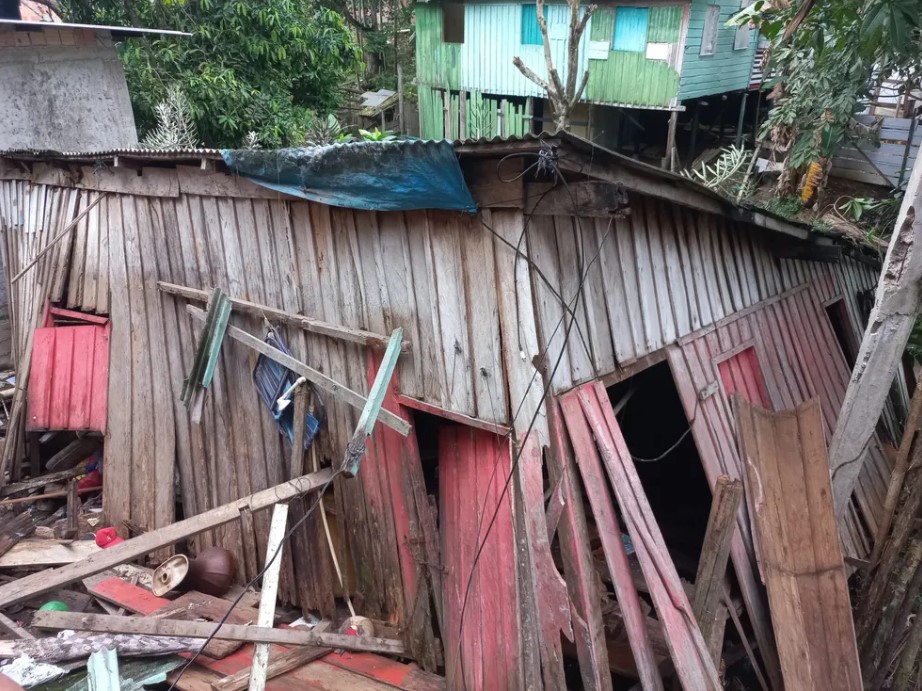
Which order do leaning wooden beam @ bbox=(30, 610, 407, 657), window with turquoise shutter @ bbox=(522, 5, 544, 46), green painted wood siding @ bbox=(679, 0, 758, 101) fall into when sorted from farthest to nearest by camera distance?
window with turquoise shutter @ bbox=(522, 5, 544, 46)
green painted wood siding @ bbox=(679, 0, 758, 101)
leaning wooden beam @ bbox=(30, 610, 407, 657)

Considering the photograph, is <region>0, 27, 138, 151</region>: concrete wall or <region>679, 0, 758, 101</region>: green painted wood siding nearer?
<region>0, 27, 138, 151</region>: concrete wall

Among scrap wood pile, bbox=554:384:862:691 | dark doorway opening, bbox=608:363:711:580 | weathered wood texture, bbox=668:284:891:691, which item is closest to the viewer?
scrap wood pile, bbox=554:384:862:691

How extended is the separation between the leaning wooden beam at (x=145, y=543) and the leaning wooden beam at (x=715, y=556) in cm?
263

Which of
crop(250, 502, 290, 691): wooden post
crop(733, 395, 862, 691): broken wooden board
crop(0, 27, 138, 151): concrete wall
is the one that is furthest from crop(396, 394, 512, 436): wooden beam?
crop(0, 27, 138, 151): concrete wall

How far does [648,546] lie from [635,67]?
13.3 metres

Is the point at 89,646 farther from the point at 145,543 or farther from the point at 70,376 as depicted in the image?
the point at 70,376

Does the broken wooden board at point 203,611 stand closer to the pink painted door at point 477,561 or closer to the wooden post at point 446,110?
the pink painted door at point 477,561

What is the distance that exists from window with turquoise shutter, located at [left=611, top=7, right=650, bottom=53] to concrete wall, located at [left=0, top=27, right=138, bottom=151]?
10310 mm

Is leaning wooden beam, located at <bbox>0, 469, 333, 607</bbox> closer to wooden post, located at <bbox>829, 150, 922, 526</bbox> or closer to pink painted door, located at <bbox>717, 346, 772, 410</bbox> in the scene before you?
pink painted door, located at <bbox>717, 346, 772, 410</bbox>

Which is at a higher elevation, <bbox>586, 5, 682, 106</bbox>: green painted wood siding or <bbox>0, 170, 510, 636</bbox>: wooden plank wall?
<bbox>586, 5, 682, 106</bbox>: green painted wood siding

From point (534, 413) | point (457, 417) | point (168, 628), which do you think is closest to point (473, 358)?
point (457, 417)

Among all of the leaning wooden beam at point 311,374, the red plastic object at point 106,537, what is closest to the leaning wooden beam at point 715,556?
the leaning wooden beam at point 311,374

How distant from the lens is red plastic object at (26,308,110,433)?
21.3ft

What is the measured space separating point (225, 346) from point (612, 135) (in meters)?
14.5
